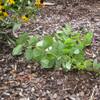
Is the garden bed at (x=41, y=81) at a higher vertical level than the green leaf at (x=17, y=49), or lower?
lower

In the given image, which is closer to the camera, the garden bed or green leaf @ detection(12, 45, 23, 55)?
the garden bed

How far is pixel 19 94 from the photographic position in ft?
8.60

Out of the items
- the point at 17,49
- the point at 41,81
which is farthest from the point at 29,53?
the point at 41,81

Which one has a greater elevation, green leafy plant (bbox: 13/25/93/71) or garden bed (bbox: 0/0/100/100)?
green leafy plant (bbox: 13/25/93/71)

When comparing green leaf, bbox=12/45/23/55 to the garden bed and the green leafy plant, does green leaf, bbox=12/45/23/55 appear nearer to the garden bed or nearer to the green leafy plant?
the green leafy plant

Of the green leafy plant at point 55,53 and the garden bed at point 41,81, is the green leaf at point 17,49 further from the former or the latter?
the garden bed at point 41,81

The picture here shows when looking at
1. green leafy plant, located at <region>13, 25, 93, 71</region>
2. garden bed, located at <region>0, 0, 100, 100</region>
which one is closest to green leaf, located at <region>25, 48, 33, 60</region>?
green leafy plant, located at <region>13, 25, 93, 71</region>

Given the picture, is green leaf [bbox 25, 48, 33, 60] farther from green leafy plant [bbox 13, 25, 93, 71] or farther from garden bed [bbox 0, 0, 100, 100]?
garden bed [bbox 0, 0, 100, 100]

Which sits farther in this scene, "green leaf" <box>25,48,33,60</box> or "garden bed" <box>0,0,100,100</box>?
"green leaf" <box>25,48,33,60</box>

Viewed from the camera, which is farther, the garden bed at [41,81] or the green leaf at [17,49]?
the green leaf at [17,49]

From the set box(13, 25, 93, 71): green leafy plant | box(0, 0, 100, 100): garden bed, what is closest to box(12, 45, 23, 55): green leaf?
box(13, 25, 93, 71): green leafy plant

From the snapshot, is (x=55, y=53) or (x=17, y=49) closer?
(x=55, y=53)

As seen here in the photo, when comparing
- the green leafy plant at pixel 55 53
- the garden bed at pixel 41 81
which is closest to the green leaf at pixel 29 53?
the green leafy plant at pixel 55 53

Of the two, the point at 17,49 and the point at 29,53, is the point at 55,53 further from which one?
the point at 17,49
